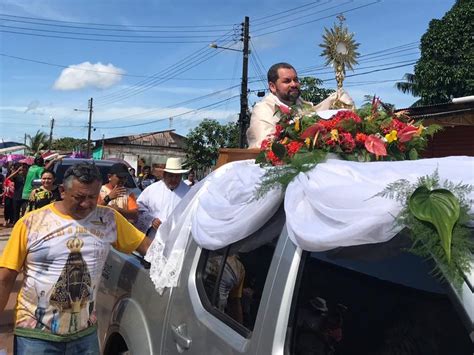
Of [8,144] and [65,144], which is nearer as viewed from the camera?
[8,144]

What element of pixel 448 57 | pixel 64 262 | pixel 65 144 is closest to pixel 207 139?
pixel 448 57

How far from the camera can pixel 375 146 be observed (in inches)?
85.5

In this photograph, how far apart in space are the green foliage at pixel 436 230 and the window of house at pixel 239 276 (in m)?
0.65

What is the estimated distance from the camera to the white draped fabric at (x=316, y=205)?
4.92 feet

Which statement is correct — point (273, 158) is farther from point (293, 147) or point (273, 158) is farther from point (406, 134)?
point (406, 134)

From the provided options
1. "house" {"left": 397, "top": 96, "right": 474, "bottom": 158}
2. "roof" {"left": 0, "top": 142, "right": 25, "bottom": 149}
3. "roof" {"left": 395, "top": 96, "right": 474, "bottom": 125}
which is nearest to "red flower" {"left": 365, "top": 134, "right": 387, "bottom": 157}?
"house" {"left": 397, "top": 96, "right": 474, "bottom": 158}

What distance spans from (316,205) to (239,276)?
2.33 feet

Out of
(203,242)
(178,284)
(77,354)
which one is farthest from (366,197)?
(77,354)

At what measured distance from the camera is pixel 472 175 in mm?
1630

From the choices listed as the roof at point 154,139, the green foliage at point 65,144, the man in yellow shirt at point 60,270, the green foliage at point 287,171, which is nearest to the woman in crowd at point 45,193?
the man in yellow shirt at point 60,270

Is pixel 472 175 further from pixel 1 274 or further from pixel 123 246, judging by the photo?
pixel 1 274

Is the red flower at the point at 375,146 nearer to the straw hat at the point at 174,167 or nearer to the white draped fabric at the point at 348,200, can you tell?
the white draped fabric at the point at 348,200

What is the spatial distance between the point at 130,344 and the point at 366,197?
1890 millimetres

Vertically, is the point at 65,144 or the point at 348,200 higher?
the point at 65,144
